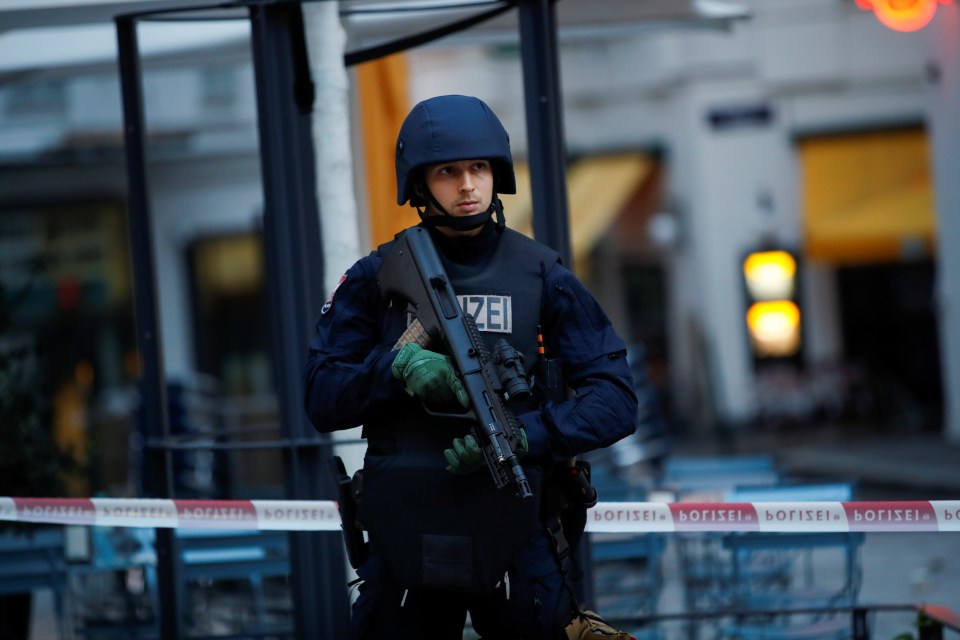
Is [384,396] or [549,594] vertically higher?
[384,396]

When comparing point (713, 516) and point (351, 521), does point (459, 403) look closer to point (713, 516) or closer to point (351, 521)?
point (351, 521)

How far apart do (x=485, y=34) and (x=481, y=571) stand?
14.6ft

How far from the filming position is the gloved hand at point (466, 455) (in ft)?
10.6

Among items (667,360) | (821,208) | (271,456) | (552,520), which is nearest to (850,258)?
(821,208)

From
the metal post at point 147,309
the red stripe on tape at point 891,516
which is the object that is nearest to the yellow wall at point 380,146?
the metal post at point 147,309

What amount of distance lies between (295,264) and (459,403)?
1827 mm

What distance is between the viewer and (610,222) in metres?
20.1

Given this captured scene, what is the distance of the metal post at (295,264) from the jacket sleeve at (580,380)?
1599 mm

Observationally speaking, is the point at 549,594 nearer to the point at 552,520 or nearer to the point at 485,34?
the point at 552,520

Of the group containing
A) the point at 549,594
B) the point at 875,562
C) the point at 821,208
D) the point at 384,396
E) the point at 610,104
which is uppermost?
the point at 610,104

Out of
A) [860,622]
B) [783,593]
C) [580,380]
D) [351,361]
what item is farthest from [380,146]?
[580,380]

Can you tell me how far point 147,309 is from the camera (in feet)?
16.9

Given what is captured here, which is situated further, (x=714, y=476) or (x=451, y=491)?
(x=714, y=476)

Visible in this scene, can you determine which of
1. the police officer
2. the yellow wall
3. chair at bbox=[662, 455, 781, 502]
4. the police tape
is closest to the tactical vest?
the police officer
